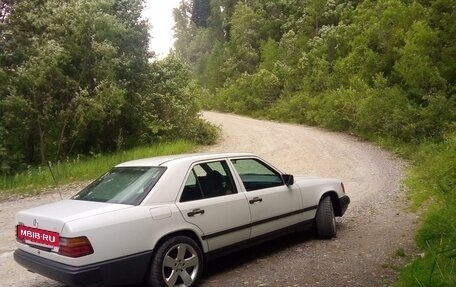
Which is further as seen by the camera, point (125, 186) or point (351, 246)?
point (351, 246)

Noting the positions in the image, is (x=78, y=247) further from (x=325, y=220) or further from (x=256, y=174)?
(x=325, y=220)

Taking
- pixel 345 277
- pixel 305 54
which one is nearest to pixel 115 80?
pixel 345 277

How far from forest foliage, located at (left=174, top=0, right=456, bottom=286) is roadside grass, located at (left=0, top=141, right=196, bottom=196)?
8.72 m

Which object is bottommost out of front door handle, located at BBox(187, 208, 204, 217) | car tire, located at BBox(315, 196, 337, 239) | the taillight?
car tire, located at BBox(315, 196, 337, 239)

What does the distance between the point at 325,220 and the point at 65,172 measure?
29.1 feet

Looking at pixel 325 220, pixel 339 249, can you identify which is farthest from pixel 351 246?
pixel 325 220

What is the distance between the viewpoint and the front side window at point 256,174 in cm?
583

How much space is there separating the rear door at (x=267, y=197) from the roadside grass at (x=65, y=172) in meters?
6.98

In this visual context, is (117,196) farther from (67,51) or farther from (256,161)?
(67,51)

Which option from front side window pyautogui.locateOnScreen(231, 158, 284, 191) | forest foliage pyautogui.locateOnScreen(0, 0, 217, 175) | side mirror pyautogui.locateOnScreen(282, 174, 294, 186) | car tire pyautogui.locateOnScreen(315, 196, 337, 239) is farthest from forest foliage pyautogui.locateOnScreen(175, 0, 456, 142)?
front side window pyautogui.locateOnScreen(231, 158, 284, 191)

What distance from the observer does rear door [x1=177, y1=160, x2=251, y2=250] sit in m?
5.01

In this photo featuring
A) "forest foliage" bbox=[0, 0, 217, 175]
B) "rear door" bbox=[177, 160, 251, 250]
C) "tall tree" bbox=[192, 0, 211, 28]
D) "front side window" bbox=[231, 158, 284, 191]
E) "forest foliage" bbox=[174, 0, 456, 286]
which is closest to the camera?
"rear door" bbox=[177, 160, 251, 250]

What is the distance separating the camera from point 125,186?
16.5 ft

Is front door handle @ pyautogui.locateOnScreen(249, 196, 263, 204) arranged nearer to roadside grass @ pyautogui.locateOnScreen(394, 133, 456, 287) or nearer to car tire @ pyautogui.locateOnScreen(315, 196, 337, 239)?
car tire @ pyautogui.locateOnScreen(315, 196, 337, 239)
